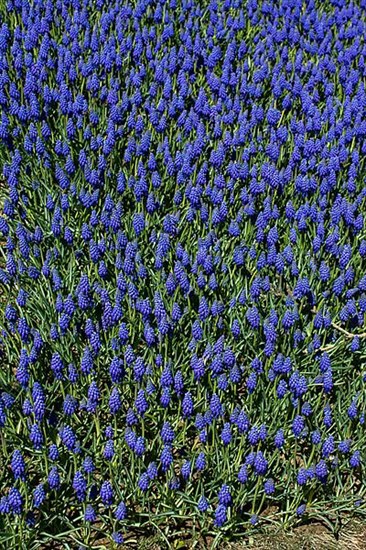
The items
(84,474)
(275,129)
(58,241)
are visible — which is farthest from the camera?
(275,129)

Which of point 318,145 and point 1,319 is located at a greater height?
point 318,145

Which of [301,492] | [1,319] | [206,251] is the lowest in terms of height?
[301,492]

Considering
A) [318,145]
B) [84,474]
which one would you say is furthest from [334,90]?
[84,474]

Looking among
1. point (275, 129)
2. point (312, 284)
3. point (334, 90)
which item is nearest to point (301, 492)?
point (312, 284)

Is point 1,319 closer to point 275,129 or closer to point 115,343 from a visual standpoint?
point 115,343

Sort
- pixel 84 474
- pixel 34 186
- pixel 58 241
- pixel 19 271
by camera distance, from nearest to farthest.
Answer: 1. pixel 84 474
2. pixel 19 271
3. pixel 58 241
4. pixel 34 186

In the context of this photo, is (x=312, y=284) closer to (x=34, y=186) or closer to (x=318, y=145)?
(x=318, y=145)

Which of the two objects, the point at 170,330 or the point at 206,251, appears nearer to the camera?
the point at 170,330
